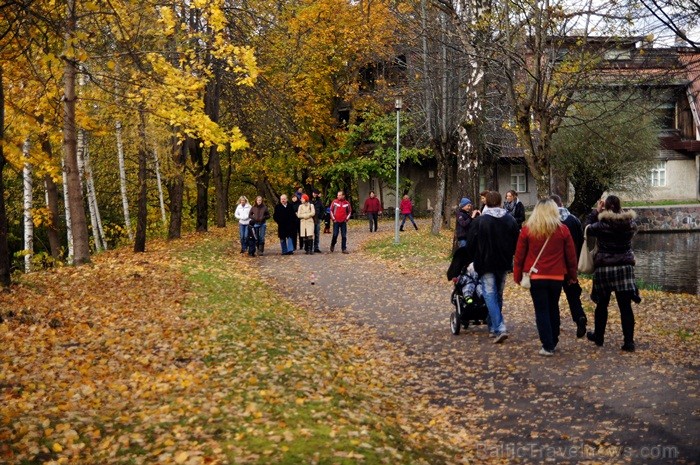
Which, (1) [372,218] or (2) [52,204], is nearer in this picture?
(2) [52,204]

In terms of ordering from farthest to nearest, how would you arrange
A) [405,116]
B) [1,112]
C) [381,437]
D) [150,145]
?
1. [405,116]
2. [150,145]
3. [1,112]
4. [381,437]

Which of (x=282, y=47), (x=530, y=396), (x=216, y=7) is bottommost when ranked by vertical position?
(x=530, y=396)

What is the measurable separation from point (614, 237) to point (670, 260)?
23.1 metres

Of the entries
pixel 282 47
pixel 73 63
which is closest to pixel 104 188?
pixel 282 47

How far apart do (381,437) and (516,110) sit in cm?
1315

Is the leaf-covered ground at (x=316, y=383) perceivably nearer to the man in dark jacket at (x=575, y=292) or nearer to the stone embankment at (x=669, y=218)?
→ the man in dark jacket at (x=575, y=292)

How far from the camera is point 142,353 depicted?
11.0 metres

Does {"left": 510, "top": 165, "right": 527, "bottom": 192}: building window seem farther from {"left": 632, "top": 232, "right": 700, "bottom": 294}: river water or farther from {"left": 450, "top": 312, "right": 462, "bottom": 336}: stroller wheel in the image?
{"left": 450, "top": 312, "right": 462, "bottom": 336}: stroller wheel

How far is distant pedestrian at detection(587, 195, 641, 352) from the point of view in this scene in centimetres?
A: 1112

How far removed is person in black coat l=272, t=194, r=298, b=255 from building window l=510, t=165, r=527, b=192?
3332 cm

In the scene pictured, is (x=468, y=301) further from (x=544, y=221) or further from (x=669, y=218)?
(x=669, y=218)

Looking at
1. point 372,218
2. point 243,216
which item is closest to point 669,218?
point 372,218

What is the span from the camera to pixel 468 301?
12656 millimetres

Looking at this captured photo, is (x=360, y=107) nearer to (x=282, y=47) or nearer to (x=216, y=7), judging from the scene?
(x=282, y=47)
